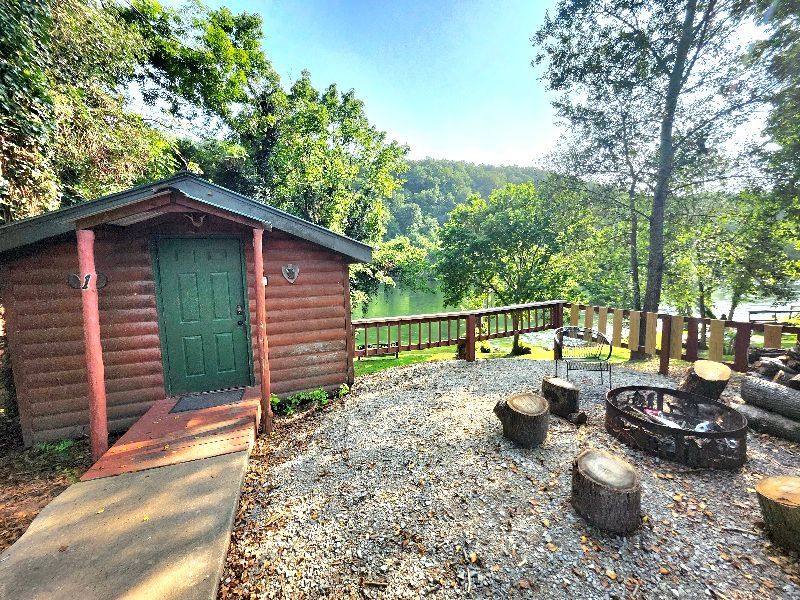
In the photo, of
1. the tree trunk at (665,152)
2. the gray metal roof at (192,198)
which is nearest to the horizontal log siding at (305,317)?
the gray metal roof at (192,198)

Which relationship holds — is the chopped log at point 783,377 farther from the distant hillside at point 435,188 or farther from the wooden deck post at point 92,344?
the distant hillside at point 435,188

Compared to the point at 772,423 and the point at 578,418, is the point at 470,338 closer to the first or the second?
A: the point at 578,418

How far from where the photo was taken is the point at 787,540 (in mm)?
2201

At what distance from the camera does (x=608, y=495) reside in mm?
2379

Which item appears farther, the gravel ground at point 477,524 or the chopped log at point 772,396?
the chopped log at point 772,396

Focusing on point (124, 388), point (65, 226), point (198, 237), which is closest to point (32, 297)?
point (65, 226)

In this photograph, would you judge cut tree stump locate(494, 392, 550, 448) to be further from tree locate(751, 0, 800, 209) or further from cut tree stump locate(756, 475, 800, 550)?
tree locate(751, 0, 800, 209)

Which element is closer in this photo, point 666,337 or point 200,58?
point 666,337

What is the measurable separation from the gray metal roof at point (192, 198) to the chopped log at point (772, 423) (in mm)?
5345

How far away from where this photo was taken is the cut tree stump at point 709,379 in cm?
416

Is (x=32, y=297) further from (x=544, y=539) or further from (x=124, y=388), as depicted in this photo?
(x=544, y=539)

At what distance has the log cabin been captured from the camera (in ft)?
12.1

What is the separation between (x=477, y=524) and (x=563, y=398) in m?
2.26

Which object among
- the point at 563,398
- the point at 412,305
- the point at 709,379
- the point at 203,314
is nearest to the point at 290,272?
the point at 203,314
